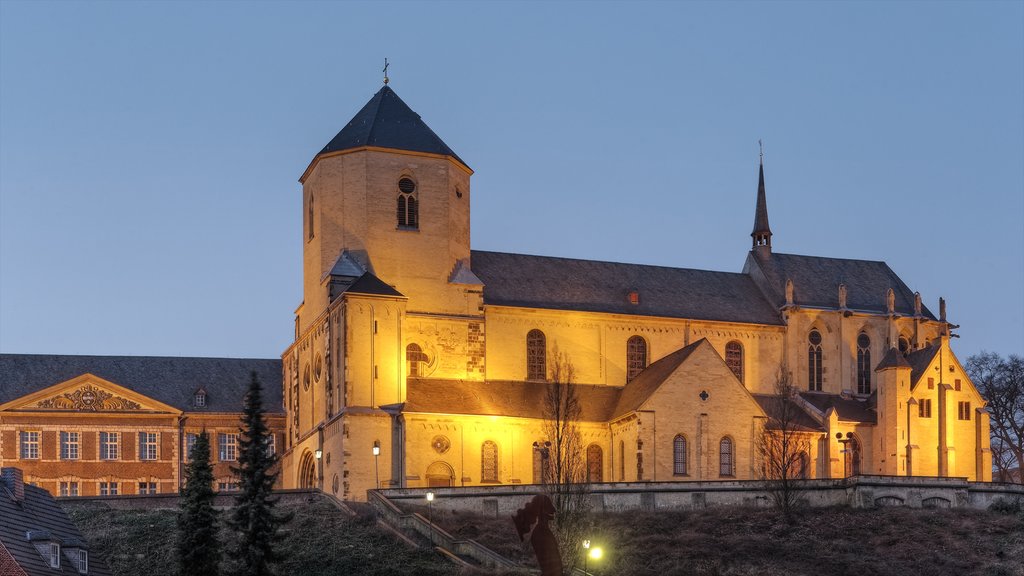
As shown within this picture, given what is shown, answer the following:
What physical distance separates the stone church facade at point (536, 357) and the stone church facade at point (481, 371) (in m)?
0.11

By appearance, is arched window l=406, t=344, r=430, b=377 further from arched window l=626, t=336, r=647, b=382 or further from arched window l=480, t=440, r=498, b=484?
arched window l=626, t=336, r=647, b=382

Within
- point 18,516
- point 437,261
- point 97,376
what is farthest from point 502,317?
point 18,516

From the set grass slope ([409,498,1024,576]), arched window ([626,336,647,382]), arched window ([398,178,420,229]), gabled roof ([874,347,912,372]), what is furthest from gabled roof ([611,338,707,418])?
arched window ([398,178,420,229])

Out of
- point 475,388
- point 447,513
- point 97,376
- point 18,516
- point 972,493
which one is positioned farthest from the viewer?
point 97,376

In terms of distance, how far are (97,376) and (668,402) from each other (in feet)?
106

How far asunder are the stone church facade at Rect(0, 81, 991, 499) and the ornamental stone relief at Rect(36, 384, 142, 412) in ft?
0.29

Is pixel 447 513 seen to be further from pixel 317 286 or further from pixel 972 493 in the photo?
pixel 972 493

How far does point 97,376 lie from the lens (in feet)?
301

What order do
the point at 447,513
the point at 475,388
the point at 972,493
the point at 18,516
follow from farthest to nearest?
the point at 475,388 < the point at 972,493 < the point at 447,513 < the point at 18,516

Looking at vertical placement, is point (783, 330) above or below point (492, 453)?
above

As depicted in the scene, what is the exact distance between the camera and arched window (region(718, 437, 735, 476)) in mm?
82375

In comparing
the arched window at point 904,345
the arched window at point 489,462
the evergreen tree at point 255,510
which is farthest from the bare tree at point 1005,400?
the evergreen tree at point 255,510

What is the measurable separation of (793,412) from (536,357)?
14.2m

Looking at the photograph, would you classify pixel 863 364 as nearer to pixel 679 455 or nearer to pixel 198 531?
pixel 679 455
